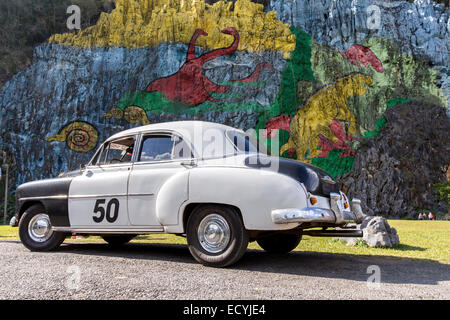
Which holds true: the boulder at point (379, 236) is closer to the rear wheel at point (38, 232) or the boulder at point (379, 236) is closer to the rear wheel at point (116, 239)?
the rear wheel at point (116, 239)

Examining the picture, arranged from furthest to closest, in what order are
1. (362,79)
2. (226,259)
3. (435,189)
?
(362,79), (435,189), (226,259)

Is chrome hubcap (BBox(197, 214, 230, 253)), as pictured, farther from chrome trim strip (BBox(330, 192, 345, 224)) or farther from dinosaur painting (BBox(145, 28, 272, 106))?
dinosaur painting (BBox(145, 28, 272, 106))

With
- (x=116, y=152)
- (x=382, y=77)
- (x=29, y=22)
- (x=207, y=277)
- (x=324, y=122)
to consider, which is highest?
(x=29, y=22)

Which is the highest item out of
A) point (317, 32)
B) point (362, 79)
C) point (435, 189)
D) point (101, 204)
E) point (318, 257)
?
point (317, 32)

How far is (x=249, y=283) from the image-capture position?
3.22 meters

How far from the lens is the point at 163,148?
15.4 ft

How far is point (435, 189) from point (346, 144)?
28.1 ft

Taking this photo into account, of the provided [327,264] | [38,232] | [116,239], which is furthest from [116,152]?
[327,264]

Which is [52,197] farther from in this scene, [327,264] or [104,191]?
[327,264]

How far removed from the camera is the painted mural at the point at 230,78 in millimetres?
31328

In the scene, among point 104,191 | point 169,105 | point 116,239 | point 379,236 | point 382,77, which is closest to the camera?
point 104,191

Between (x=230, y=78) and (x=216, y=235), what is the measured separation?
29.6 meters
